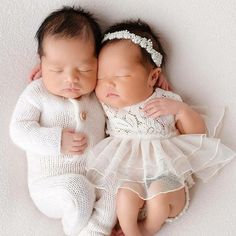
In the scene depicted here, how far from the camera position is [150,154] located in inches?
60.1

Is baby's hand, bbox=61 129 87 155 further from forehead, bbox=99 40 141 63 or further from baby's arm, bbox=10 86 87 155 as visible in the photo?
forehead, bbox=99 40 141 63

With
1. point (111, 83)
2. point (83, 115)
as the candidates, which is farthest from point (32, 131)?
point (111, 83)

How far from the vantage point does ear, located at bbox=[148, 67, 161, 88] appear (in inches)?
62.4

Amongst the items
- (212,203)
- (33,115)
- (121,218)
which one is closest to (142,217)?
(121,218)

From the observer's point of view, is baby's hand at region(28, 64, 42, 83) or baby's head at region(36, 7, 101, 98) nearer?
A: baby's head at region(36, 7, 101, 98)

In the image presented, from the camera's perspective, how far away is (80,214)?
146 cm

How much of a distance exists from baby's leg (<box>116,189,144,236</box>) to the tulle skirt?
0.7 inches

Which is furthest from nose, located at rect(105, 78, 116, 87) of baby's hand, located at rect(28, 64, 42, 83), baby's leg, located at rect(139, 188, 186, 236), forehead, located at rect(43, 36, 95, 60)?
baby's leg, located at rect(139, 188, 186, 236)

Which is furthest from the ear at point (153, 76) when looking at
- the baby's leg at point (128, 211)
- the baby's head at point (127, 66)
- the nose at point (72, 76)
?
the baby's leg at point (128, 211)

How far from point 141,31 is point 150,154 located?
0.36m

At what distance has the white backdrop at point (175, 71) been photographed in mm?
1576

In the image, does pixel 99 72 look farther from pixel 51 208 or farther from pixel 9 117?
pixel 51 208

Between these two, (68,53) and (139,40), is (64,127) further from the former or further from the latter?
(139,40)

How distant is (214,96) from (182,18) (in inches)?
10.0
